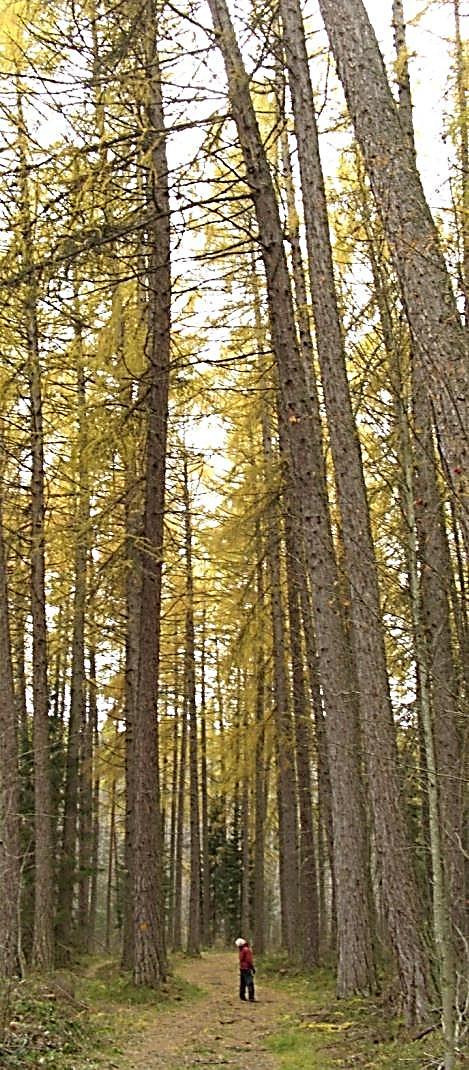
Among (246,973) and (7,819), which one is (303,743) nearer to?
(246,973)

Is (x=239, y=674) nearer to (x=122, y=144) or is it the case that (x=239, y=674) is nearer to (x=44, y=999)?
(x=44, y=999)

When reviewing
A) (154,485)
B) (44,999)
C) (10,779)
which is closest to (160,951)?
(44,999)

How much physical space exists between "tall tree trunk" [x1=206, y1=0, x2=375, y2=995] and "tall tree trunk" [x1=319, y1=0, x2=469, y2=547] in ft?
9.39

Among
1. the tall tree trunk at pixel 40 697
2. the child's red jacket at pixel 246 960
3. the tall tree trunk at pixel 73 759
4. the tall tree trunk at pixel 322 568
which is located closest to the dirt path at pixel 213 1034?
the child's red jacket at pixel 246 960

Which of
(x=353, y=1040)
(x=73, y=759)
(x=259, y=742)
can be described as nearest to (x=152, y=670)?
(x=353, y=1040)

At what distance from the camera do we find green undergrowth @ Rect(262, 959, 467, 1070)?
6500mm

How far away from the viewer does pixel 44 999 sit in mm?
8727

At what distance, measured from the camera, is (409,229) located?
205 inches

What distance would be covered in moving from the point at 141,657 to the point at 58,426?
303cm

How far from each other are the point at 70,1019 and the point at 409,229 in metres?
6.89

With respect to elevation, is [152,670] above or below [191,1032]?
above

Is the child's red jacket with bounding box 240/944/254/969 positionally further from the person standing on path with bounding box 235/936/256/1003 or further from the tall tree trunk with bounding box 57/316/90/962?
the tall tree trunk with bounding box 57/316/90/962

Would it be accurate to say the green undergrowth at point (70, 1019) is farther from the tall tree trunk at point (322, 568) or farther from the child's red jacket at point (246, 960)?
the tall tree trunk at point (322, 568)

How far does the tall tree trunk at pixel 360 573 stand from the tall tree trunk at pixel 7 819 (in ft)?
10.1
